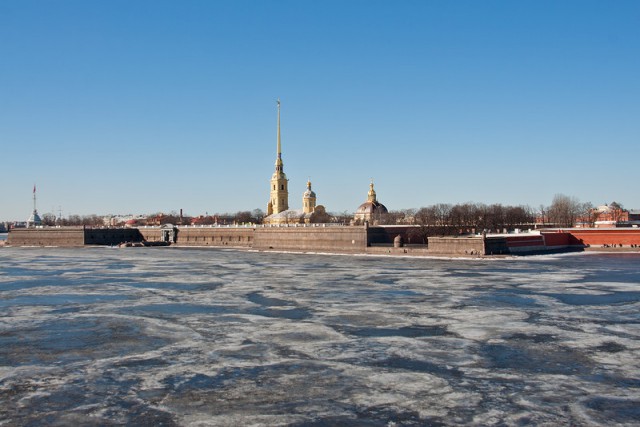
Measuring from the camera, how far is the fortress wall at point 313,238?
5250cm

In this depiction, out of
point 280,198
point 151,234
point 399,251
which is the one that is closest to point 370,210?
point 280,198

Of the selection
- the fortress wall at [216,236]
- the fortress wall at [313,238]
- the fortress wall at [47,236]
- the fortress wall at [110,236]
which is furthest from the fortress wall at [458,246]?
the fortress wall at [47,236]

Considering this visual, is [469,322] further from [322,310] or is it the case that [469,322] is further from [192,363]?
[192,363]

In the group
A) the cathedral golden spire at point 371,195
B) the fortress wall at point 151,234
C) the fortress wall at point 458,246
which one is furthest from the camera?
the cathedral golden spire at point 371,195

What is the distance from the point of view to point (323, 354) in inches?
515

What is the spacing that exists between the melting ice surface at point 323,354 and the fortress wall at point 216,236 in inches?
1609

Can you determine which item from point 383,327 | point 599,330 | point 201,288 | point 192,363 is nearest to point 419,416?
point 192,363

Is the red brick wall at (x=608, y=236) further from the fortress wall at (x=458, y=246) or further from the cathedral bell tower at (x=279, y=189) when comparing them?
the cathedral bell tower at (x=279, y=189)

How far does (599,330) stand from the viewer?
15.5m

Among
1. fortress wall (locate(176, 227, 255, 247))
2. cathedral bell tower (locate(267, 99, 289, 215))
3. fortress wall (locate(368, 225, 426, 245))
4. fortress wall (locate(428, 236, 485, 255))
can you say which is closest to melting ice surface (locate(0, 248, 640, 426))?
fortress wall (locate(428, 236, 485, 255))

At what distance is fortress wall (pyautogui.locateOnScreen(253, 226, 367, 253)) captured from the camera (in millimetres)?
52500

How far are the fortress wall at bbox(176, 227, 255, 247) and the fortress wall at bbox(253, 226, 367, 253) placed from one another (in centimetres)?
325

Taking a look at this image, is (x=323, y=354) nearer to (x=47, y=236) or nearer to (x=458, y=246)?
(x=458, y=246)

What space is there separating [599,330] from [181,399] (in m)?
10.2
